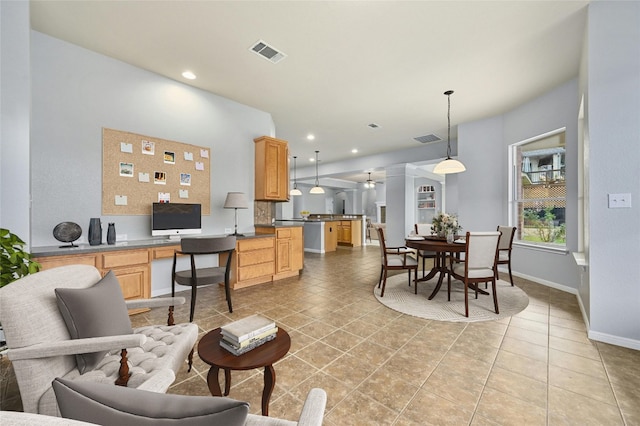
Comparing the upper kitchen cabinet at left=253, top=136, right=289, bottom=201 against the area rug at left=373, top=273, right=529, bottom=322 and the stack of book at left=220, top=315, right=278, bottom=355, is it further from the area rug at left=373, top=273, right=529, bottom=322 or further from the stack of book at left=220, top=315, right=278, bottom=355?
the stack of book at left=220, top=315, right=278, bottom=355

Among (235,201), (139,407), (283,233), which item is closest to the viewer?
(139,407)

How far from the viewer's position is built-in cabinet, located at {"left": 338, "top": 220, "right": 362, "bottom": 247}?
8.66 metres

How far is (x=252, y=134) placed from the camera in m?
4.67

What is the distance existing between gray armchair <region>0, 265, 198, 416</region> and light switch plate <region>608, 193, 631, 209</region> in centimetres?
349

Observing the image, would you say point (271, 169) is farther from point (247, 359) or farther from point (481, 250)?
point (247, 359)

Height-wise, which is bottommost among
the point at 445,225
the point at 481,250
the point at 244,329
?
the point at 244,329

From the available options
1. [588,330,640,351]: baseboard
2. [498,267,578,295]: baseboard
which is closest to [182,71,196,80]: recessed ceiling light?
[588,330,640,351]: baseboard

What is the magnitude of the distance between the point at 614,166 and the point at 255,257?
413cm

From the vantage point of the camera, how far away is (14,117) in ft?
6.99

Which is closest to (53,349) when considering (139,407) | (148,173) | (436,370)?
(139,407)

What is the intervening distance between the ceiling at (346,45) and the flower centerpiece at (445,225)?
1.94m

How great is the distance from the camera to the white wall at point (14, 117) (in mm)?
2084

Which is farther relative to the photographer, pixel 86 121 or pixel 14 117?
pixel 86 121

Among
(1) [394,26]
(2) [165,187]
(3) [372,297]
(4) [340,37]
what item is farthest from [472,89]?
(2) [165,187]
